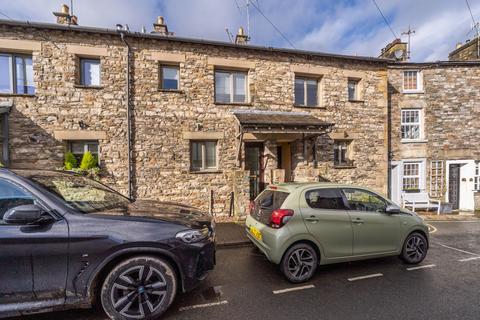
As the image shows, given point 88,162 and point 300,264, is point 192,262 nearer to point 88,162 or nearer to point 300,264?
point 300,264

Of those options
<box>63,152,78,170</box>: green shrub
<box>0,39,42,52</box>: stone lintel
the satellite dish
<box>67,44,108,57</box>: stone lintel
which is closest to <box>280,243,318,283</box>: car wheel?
<box>63,152,78,170</box>: green shrub

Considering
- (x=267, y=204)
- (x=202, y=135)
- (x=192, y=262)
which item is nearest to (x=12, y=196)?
(x=192, y=262)

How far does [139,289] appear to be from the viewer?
2.74 m

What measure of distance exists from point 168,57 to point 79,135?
408cm

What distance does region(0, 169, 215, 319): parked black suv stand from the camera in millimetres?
2410

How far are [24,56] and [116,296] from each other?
871 centimetres

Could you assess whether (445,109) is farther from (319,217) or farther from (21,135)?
(21,135)

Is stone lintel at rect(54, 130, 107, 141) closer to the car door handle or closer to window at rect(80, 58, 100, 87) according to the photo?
window at rect(80, 58, 100, 87)

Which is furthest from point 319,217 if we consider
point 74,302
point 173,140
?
point 173,140

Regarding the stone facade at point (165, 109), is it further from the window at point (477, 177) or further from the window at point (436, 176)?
the window at point (477, 177)

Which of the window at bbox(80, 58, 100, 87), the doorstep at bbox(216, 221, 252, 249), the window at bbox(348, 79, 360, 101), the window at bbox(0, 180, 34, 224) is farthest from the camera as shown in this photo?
the window at bbox(348, 79, 360, 101)

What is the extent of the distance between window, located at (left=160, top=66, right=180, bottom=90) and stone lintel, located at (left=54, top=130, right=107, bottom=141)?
2716mm

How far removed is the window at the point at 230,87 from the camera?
8438mm

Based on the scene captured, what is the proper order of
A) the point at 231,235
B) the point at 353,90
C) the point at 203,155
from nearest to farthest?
the point at 231,235, the point at 203,155, the point at 353,90
